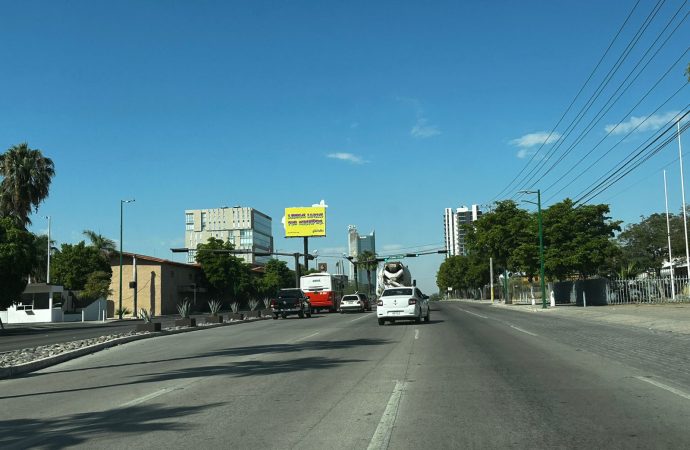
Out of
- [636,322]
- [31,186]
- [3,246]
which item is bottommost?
[636,322]

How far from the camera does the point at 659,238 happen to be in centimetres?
7625

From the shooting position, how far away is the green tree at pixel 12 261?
1448 inches

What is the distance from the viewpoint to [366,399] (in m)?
9.46

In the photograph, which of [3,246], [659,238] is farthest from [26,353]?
[659,238]

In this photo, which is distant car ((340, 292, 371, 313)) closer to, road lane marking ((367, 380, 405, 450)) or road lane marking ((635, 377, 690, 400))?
road lane marking ((635, 377, 690, 400))

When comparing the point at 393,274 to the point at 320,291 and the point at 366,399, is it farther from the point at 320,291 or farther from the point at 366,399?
the point at 366,399

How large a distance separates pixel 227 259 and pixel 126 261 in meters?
11.6

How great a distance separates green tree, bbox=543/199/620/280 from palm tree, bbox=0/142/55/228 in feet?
133

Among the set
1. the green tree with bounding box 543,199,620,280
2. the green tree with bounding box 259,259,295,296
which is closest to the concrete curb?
Result: the green tree with bounding box 543,199,620,280

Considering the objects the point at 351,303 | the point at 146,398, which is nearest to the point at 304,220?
the point at 351,303

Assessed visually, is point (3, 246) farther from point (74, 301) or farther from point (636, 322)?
point (636, 322)

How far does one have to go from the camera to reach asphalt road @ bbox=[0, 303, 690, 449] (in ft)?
23.3

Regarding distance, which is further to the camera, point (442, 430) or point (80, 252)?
point (80, 252)

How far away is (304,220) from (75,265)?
98.6ft
